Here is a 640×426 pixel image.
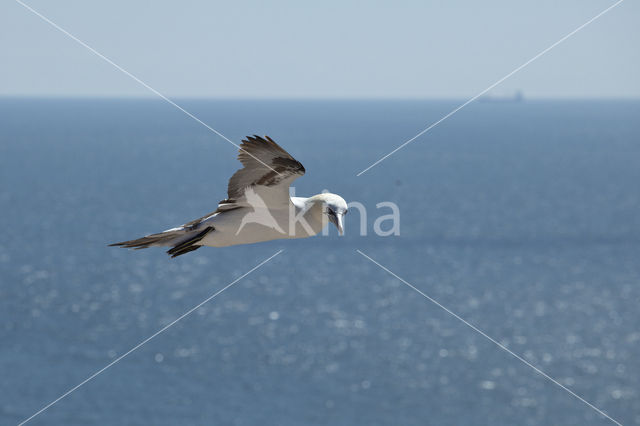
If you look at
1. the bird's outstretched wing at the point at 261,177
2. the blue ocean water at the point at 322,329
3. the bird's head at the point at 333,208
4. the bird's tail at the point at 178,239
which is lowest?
the blue ocean water at the point at 322,329

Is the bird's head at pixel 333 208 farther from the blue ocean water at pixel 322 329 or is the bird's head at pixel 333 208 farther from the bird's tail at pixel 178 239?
the blue ocean water at pixel 322 329

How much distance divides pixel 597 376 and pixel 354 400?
3164cm

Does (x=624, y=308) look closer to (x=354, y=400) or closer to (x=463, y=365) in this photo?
(x=463, y=365)

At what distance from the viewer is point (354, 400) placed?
92.7 meters

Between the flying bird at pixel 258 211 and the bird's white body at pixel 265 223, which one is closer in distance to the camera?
the flying bird at pixel 258 211

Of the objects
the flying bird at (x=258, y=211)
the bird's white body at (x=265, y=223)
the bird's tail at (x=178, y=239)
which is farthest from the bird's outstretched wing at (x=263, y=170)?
the bird's tail at (x=178, y=239)

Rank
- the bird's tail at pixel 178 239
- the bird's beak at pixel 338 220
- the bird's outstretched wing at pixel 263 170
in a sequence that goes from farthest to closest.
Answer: the bird's tail at pixel 178 239 → the bird's outstretched wing at pixel 263 170 → the bird's beak at pixel 338 220

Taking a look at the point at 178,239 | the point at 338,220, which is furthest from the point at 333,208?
the point at 178,239

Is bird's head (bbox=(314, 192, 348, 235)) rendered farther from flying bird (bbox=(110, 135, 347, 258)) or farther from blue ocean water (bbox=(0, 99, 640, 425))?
blue ocean water (bbox=(0, 99, 640, 425))

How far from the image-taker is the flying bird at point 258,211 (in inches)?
332

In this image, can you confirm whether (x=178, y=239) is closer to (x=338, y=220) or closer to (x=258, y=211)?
(x=258, y=211)

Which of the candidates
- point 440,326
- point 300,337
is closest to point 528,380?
point 440,326

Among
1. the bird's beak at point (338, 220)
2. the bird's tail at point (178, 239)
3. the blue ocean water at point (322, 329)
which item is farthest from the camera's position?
the blue ocean water at point (322, 329)

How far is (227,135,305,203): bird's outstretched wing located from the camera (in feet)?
27.4
